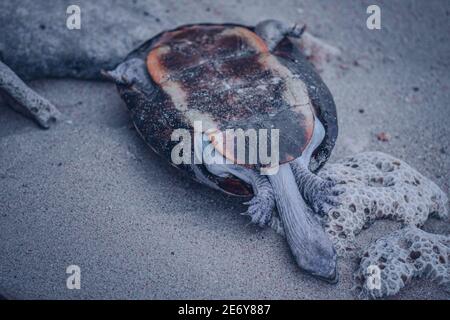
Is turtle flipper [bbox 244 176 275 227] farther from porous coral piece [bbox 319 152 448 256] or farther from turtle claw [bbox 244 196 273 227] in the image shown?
porous coral piece [bbox 319 152 448 256]

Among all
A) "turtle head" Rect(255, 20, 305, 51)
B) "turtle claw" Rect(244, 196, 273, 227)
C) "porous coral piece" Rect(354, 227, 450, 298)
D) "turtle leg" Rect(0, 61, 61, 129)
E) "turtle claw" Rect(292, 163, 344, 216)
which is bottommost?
"porous coral piece" Rect(354, 227, 450, 298)

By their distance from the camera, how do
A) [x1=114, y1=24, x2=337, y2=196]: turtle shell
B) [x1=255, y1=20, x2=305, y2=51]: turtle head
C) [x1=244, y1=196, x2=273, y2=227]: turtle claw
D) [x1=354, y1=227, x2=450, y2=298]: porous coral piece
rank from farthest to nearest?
[x1=255, y1=20, x2=305, y2=51]: turtle head < [x1=114, y1=24, x2=337, y2=196]: turtle shell < [x1=244, y1=196, x2=273, y2=227]: turtle claw < [x1=354, y1=227, x2=450, y2=298]: porous coral piece

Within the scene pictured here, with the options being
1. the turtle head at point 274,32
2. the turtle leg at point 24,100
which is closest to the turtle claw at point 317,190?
the turtle head at point 274,32

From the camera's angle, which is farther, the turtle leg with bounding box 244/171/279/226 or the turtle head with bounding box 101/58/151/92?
the turtle head with bounding box 101/58/151/92

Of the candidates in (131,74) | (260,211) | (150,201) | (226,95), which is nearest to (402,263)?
(260,211)

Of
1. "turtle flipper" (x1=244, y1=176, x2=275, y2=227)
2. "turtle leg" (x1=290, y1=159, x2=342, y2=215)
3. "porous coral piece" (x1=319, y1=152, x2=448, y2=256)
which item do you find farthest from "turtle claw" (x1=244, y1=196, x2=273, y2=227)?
"porous coral piece" (x1=319, y1=152, x2=448, y2=256)

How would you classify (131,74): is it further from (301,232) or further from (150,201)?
(301,232)
